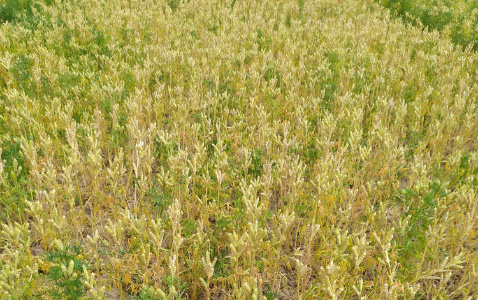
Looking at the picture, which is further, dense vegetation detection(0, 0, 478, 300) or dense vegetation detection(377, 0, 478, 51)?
dense vegetation detection(377, 0, 478, 51)

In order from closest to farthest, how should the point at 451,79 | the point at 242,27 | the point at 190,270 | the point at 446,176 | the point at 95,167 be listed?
1. the point at 190,270
2. the point at 95,167
3. the point at 446,176
4. the point at 451,79
5. the point at 242,27

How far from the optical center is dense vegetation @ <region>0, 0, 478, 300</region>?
7.16ft

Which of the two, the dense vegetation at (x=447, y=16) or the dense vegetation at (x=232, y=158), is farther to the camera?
the dense vegetation at (x=447, y=16)

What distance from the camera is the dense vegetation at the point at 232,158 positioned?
2.18 meters

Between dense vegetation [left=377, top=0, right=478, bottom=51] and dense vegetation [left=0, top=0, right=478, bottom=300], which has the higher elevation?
dense vegetation [left=377, top=0, right=478, bottom=51]

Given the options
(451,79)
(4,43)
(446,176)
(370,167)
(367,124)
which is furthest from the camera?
(4,43)

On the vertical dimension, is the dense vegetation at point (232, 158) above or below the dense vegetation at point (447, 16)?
below

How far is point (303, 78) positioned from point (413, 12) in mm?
5376

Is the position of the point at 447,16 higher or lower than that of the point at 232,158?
higher

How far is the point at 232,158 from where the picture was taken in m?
3.37

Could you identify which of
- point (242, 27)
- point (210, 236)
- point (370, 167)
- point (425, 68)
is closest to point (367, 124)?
point (370, 167)

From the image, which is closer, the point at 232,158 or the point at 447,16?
the point at 232,158

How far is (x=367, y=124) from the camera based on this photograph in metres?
4.29

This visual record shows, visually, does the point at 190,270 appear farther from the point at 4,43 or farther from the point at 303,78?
the point at 4,43
